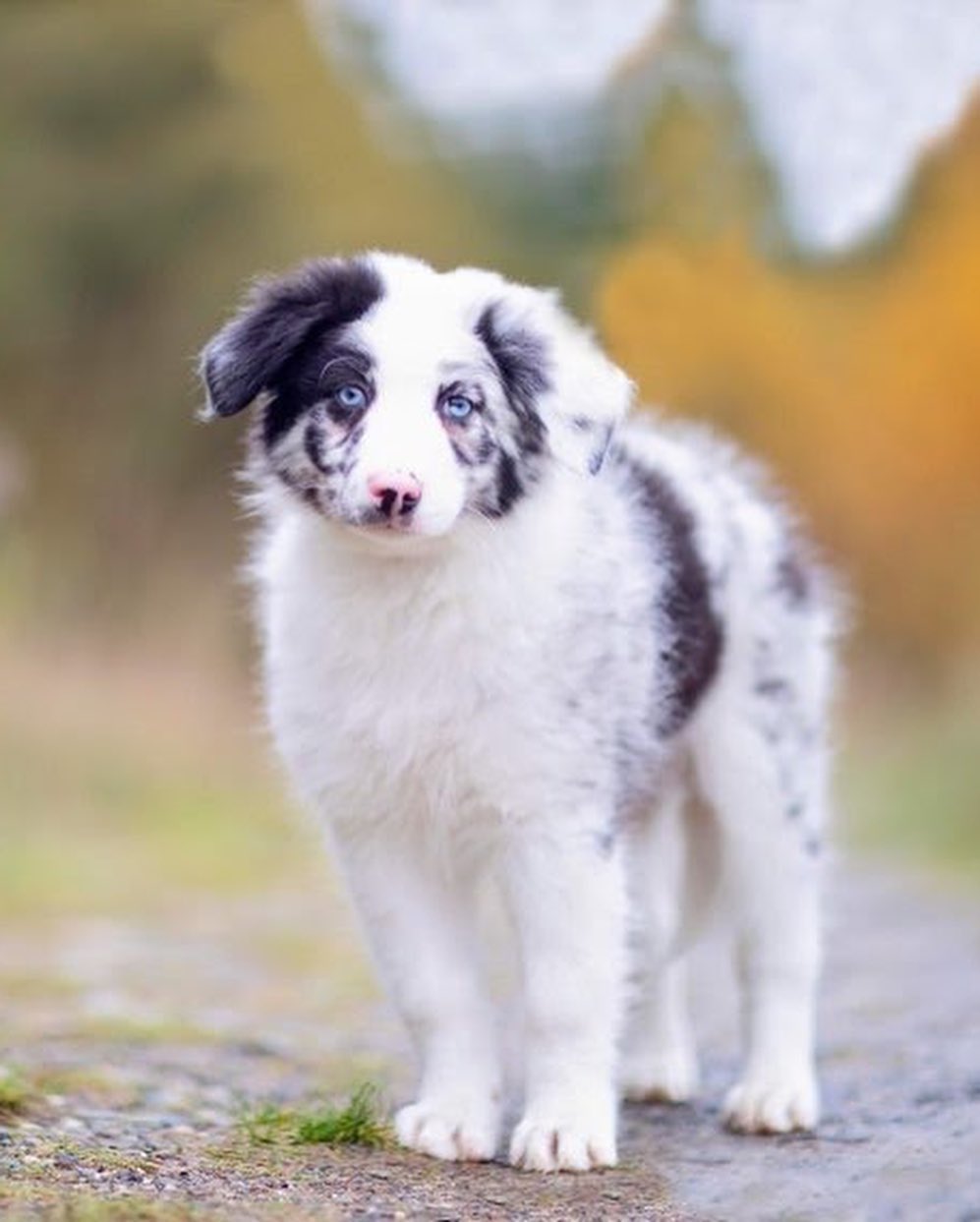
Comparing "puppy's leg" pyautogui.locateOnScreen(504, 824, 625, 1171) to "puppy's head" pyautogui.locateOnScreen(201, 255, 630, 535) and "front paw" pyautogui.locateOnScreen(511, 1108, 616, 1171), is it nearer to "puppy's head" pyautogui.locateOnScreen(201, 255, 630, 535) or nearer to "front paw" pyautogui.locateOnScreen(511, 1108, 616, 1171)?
"front paw" pyautogui.locateOnScreen(511, 1108, 616, 1171)

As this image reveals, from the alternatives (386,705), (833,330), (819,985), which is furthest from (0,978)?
(833,330)

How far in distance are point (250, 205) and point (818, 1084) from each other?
33.4 ft

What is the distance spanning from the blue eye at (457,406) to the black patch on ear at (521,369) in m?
0.13

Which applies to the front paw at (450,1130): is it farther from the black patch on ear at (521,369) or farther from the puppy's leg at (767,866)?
the black patch on ear at (521,369)

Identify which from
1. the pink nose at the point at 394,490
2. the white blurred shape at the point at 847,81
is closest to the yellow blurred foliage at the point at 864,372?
the white blurred shape at the point at 847,81

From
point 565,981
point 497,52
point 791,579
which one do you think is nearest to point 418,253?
point 497,52

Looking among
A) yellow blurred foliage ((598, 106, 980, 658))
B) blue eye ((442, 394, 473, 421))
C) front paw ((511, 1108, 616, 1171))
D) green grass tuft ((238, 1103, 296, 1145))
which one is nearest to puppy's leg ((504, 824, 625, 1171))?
front paw ((511, 1108, 616, 1171))

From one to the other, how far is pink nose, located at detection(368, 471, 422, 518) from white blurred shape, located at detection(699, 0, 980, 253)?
394cm

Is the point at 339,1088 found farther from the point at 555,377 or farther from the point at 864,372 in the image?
the point at 864,372

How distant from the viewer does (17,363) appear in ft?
52.6

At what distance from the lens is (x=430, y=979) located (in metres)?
4.66

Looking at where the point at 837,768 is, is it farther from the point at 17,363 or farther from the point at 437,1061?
the point at 437,1061

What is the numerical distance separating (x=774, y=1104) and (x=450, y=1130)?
754 mm

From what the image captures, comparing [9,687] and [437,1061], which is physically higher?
[9,687]
